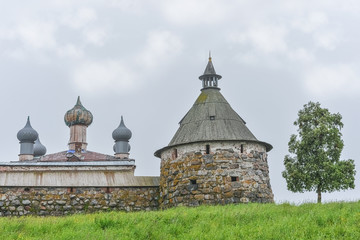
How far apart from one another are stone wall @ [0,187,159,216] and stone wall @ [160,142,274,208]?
1.39m

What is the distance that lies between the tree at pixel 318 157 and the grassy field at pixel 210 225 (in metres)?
12.0

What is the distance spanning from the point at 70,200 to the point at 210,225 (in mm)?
12369

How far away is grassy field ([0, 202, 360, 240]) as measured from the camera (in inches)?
581

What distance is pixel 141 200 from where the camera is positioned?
27.5 m

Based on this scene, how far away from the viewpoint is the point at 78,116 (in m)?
49.2

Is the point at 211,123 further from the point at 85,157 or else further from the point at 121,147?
the point at 121,147

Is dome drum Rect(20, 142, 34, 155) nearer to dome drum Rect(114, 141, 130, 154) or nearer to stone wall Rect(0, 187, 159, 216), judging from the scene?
dome drum Rect(114, 141, 130, 154)

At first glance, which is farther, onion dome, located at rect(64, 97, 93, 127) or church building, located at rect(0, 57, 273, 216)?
onion dome, located at rect(64, 97, 93, 127)

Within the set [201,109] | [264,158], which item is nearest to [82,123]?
[201,109]

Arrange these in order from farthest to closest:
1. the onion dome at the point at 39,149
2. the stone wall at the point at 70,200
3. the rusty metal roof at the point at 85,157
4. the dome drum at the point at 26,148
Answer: the onion dome at the point at 39,149 → the dome drum at the point at 26,148 → the rusty metal roof at the point at 85,157 → the stone wall at the point at 70,200

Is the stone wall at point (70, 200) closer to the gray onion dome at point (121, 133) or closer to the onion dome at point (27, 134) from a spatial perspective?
the onion dome at point (27, 134)

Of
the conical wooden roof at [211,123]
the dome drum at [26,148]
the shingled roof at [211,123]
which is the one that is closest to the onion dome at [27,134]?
the dome drum at [26,148]

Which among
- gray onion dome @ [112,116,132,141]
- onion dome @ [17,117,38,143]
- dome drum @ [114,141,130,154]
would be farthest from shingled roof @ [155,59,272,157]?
onion dome @ [17,117,38,143]

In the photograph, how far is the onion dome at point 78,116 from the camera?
4925 centimetres
